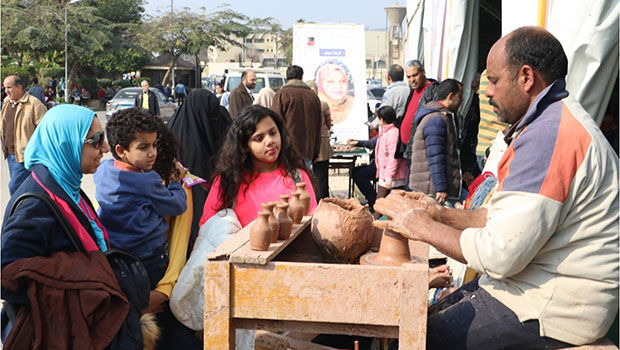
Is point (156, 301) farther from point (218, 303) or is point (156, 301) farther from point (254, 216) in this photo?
point (218, 303)

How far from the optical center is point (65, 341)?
2551mm

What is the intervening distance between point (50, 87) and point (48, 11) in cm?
548

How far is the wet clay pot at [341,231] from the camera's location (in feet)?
9.36

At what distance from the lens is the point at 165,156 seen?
3.66m

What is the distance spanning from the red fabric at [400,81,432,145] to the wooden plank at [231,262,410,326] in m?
4.48

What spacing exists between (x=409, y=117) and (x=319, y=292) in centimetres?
479

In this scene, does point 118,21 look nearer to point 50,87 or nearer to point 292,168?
point 50,87

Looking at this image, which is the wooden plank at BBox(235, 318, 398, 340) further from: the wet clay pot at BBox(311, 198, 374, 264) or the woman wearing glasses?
the woman wearing glasses

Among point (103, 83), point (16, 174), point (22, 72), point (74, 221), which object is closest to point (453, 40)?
point (74, 221)

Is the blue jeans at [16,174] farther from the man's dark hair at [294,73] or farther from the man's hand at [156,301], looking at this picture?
the man's hand at [156,301]

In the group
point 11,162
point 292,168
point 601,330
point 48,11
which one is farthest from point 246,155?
point 48,11

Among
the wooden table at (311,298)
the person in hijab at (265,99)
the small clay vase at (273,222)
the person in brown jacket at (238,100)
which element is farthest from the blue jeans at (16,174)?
the wooden table at (311,298)

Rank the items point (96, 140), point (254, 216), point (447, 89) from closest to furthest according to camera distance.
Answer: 1. point (96, 140)
2. point (254, 216)
3. point (447, 89)

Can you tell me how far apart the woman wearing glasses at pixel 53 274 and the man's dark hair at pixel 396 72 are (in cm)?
671
